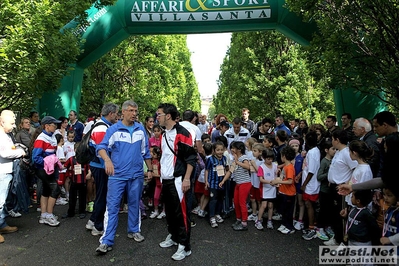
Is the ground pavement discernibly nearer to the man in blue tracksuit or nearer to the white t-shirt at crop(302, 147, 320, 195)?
the man in blue tracksuit

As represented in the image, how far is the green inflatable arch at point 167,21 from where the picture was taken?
970 cm

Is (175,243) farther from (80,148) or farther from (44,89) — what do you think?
(44,89)

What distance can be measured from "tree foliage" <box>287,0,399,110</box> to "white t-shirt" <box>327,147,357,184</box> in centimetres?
159

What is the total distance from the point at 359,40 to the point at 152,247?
16.2ft

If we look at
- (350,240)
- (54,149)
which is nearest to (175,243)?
(350,240)

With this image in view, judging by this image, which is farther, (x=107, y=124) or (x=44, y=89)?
(x=44, y=89)

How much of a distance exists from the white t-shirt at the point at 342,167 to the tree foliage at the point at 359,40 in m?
1.59

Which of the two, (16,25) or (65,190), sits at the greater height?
(16,25)

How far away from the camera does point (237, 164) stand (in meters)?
5.83

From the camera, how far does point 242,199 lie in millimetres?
5766

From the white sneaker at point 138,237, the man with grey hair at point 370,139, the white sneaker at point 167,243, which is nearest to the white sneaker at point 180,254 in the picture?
the white sneaker at point 167,243

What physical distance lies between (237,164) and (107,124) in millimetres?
2352

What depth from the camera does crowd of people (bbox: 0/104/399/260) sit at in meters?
3.84

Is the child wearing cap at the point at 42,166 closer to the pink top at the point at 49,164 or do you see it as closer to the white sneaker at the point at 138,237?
the pink top at the point at 49,164
